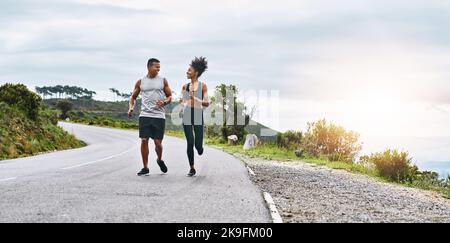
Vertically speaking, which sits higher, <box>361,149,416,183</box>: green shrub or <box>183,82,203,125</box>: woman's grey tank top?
<box>183,82,203,125</box>: woman's grey tank top

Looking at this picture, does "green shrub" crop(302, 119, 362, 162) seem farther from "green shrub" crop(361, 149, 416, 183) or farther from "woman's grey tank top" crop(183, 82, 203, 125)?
"woman's grey tank top" crop(183, 82, 203, 125)

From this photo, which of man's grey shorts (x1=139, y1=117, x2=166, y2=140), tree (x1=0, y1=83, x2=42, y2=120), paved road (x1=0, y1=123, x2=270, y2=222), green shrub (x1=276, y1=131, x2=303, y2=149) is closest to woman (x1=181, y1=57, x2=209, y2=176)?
man's grey shorts (x1=139, y1=117, x2=166, y2=140)

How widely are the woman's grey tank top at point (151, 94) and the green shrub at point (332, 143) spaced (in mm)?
13690

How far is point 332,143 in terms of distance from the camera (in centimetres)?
2402

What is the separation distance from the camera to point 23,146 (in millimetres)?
22219

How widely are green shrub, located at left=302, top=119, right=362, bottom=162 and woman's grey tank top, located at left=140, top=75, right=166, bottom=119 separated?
13.7 meters

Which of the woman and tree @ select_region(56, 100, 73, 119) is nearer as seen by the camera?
the woman

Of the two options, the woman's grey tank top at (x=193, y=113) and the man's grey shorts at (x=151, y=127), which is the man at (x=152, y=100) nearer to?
the man's grey shorts at (x=151, y=127)

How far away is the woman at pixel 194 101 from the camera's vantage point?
Answer: 33.8 ft

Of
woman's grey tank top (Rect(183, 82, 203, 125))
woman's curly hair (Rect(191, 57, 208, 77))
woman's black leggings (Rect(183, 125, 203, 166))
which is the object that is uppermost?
woman's curly hair (Rect(191, 57, 208, 77))

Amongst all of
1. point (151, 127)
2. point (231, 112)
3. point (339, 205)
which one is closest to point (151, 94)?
point (151, 127)

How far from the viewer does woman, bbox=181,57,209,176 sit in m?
10.3
